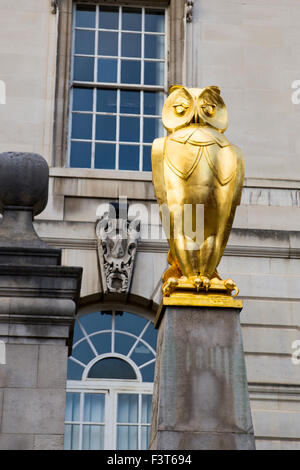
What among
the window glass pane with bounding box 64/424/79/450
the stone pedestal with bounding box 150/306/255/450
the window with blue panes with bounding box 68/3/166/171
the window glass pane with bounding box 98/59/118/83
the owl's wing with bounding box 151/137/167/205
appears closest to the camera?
the stone pedestal with bounding box 150/306/255/450

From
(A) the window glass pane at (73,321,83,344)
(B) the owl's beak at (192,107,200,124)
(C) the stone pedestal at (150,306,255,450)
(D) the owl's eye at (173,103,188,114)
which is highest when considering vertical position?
(A) the window glass pane at (73,321,83,344)

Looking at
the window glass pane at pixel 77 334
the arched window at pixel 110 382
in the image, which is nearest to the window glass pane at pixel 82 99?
the arched window at pixel 110 382

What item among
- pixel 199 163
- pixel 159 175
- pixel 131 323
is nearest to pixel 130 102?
pixel 131 323

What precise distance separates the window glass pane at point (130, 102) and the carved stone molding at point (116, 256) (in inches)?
119

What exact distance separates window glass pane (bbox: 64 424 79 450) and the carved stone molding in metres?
2.45

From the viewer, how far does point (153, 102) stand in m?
19.4

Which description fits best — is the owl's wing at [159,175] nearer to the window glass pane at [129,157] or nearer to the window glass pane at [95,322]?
the window glass pane at [95,322]

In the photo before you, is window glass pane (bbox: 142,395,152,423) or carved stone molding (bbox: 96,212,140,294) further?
carved stone molding (bbox: 96,212,140,294)

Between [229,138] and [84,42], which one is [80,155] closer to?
[84,42]

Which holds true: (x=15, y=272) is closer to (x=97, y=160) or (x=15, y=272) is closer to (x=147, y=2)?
(x=97, y=160)

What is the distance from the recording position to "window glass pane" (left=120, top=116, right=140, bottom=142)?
1916 cm

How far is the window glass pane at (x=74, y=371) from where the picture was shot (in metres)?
17.3

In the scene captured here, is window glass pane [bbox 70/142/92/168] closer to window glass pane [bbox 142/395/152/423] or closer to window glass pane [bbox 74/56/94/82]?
window glass pane [bbox 74/56/94/82]

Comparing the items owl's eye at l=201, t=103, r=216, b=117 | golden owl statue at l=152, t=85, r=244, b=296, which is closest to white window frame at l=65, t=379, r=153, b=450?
golden owl statue at l=152, t=85, r=244, b=296
